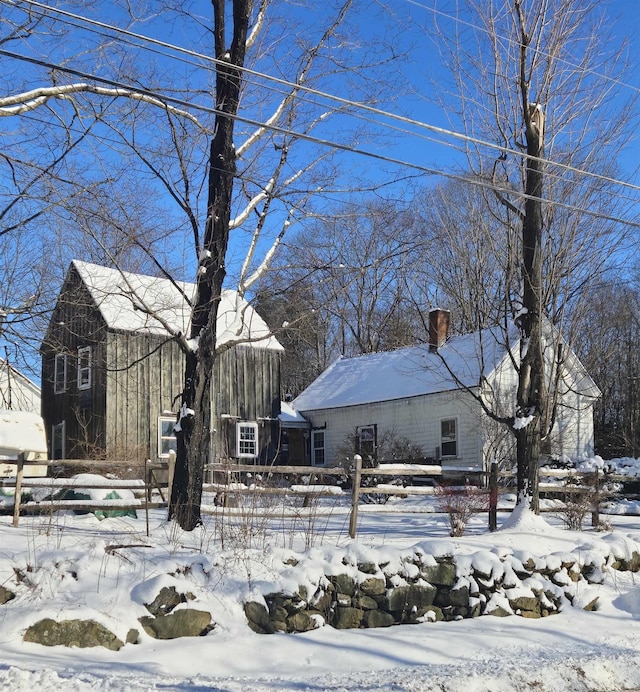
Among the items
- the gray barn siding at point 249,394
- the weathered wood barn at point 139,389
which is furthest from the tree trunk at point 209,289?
the gray barn siding at point 249,394

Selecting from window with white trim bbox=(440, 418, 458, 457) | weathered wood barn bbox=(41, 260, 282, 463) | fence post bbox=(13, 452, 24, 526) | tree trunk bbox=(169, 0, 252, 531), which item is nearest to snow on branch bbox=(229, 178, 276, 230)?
tree trunk bbox=(169, 0, 252, 531)

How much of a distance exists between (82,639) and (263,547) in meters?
2.32

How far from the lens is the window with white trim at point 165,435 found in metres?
26.6

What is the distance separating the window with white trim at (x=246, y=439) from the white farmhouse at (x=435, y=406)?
3133 mm

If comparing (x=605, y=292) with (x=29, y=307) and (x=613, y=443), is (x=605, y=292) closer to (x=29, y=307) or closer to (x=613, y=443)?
(x=613, y=443)

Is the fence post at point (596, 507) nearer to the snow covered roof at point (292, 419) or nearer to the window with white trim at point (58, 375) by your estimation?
the snow covered roof at point (292, 419)

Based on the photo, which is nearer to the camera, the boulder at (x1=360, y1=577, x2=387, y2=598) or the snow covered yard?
the snow covered yard

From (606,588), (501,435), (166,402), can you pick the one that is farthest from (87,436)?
(606,588)

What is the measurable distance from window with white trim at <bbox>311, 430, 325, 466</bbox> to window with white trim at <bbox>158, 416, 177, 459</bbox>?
682cm

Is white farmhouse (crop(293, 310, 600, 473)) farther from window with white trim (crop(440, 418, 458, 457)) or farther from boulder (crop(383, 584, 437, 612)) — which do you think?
boulder (crop(383, 584, 437, 612))

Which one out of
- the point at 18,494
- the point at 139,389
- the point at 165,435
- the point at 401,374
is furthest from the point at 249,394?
the point at 18,494

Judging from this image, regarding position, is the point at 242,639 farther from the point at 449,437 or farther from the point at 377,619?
the point at 449,437

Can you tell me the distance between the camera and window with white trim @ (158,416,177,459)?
87.3 feet

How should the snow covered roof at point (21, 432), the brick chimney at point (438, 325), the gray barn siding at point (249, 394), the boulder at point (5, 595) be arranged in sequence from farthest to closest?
the brick chimney at point (438, 325), the gray barn siding at point (249, 394), the snow covered roof at point (21, 432), the boulder at point (5, 595)
